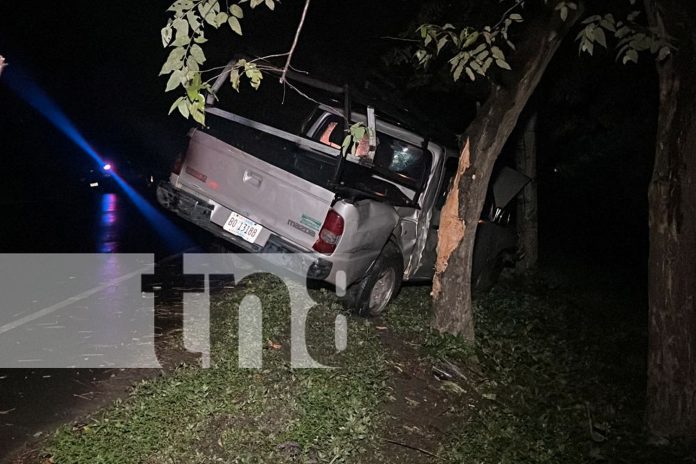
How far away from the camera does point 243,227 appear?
6.57 m

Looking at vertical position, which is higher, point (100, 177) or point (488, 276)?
point (100, 177)

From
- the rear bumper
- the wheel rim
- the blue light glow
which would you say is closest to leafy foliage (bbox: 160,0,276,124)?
the rear bumper

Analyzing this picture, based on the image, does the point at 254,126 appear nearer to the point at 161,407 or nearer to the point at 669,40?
the point at 161,407

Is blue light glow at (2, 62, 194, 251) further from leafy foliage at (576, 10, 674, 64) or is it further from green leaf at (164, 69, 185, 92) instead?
leafy foliage at (576, 10, 674, 64)

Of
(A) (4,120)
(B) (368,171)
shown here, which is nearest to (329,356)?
(B) (368,171)

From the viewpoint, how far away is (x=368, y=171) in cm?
730

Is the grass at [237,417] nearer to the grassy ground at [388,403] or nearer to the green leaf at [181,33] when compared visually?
the grassy ground at [388,403]

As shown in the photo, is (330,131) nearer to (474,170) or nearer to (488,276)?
(474,170)

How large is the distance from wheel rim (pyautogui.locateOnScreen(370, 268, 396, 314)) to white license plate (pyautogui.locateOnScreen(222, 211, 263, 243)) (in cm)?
155

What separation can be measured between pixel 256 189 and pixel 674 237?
13.2 ft

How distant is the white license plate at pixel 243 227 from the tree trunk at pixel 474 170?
81.8 inches

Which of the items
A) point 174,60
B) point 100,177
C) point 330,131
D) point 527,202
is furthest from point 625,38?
point 100,177

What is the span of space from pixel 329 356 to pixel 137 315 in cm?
217

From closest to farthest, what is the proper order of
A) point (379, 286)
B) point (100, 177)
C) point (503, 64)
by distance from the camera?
point (503, 64) → point (379, 286) → point (100, 177)
